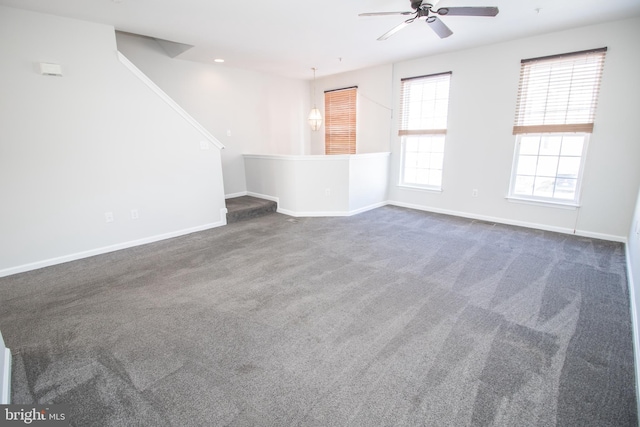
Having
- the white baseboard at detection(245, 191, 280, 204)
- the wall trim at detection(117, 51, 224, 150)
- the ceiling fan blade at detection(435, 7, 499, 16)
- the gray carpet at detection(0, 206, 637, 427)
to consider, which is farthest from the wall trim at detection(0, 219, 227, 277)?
the ceiling fan blade at detection(435, 7, 499, 16)

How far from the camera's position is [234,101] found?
5797mm

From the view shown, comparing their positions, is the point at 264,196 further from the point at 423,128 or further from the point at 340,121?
the point at 423,128

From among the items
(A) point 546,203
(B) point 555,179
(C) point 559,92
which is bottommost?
(A) point 546,203

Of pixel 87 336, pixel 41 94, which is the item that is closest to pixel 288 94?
pixel 41 94

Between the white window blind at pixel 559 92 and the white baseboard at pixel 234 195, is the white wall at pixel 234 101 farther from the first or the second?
the white window blind at pixel 559 92

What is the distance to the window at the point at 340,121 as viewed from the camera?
635 cm

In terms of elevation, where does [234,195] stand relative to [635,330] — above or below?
above

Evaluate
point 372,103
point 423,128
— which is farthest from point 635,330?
point 372,103

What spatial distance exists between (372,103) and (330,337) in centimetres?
503

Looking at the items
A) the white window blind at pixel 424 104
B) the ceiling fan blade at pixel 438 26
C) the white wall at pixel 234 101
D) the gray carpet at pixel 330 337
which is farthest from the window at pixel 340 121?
the gray carpet at pixel 330 337

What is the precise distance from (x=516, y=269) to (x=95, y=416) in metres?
3.60

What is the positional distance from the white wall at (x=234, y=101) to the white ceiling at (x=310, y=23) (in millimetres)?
468

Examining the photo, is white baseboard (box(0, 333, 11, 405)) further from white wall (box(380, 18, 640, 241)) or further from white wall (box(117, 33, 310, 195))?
white wall (box(380, 18, 640, 241))

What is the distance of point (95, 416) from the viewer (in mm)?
1504
